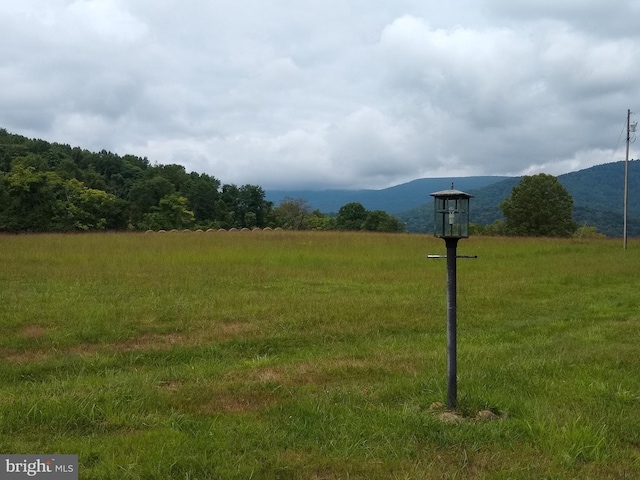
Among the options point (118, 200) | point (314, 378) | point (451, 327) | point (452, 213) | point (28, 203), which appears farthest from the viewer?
point (118, 200)

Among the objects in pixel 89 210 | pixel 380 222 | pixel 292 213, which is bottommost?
pixel 380 222

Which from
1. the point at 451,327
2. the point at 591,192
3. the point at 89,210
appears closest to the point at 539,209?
the point at 89,210

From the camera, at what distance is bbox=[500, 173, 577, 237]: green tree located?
50.6 metres

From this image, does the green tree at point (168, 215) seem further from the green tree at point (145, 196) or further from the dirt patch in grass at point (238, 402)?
the dirt patch in grass at point (238, 402)

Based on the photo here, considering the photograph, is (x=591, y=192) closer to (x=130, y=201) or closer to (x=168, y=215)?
(x=168, y=215)

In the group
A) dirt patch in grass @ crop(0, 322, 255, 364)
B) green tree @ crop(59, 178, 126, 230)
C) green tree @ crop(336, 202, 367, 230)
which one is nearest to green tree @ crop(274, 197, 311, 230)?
green tree @ crop(336, 202, 367, 230)

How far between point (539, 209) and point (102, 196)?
43.4 m

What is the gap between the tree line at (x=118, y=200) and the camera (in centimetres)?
4531

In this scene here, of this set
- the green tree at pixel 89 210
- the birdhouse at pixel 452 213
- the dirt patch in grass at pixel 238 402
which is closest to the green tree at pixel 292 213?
the green tree at pixel 89 210

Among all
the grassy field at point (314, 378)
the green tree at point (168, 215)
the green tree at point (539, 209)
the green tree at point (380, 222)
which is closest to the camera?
the grassy field at point (314, 378)

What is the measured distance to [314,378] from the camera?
5.18 metres

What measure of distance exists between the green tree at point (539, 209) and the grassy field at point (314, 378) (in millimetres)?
41001

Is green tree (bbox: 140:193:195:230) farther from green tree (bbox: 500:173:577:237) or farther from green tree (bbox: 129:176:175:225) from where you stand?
green tree (bbox: 500:173:577:237)

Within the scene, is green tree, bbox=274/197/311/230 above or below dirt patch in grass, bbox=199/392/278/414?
above
